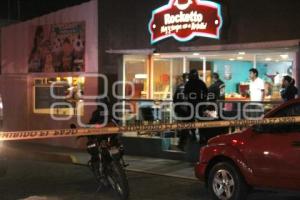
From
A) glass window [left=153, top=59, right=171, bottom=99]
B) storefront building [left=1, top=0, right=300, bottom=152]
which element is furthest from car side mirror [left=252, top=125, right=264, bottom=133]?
glass window [left=153, top=59, right=171, bottom=99]

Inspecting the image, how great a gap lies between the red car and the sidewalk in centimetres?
273

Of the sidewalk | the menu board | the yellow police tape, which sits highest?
the menu board

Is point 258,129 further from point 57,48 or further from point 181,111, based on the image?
point 57,48

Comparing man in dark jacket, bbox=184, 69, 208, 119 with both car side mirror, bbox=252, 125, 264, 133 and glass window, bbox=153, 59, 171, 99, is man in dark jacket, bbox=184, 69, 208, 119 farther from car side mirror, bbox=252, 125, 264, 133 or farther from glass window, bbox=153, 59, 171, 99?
car side mirror, bbox=252, 125, 264, 133

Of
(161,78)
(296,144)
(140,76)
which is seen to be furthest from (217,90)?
(296,144)

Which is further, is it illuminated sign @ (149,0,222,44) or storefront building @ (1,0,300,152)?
illuminated sign @ (149,0,222,44)

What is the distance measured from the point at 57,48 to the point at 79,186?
853 centimetres

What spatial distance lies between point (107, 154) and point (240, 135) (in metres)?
2.23

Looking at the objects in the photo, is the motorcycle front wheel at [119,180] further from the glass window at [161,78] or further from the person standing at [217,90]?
→ the glass window at [161,78]

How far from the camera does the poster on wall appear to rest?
17.5m

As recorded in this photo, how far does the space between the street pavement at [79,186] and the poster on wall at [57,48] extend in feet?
17.1

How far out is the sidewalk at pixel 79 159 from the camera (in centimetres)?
1250

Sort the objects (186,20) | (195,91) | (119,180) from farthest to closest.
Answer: (186,20) < (195,91) < (119,180)

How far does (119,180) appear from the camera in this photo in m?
8.91
